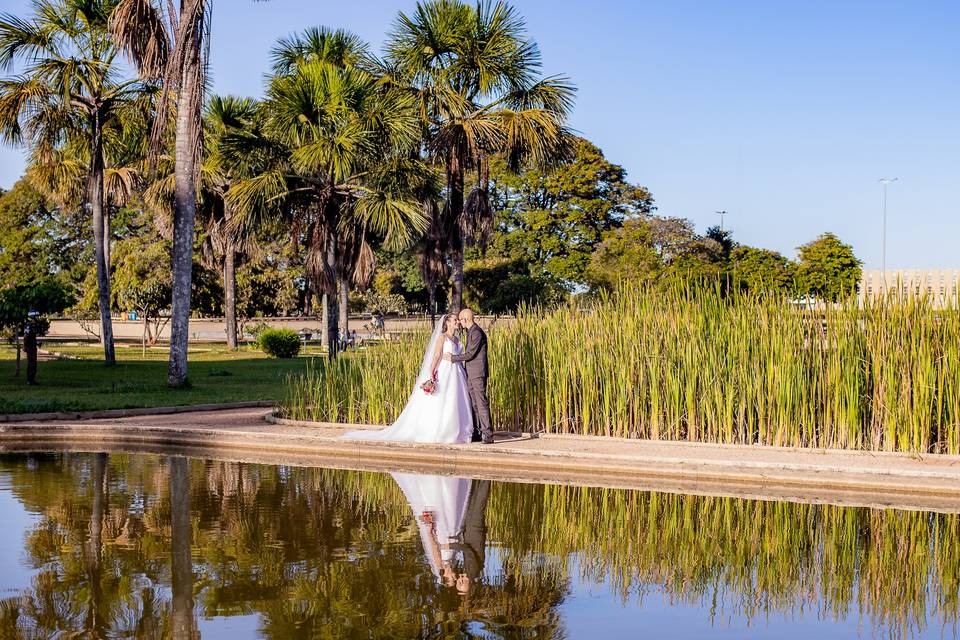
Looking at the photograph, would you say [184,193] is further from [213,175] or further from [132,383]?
[213,175]

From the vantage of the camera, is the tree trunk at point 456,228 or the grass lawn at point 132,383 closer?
the grass lawn at point 132,383

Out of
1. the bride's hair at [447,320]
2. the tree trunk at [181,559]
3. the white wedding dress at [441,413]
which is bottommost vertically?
the tree trunk at [181,559]

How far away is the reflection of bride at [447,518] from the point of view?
7168 mm

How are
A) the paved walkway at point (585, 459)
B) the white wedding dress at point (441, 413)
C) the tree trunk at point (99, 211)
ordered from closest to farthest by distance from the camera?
the paved walkway at point (585, 459), the white wedding dress at point (441, 413), the tree trunk at point (99, 211)

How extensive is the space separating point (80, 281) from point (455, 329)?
62.2 m

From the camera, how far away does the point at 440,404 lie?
44.5 ft

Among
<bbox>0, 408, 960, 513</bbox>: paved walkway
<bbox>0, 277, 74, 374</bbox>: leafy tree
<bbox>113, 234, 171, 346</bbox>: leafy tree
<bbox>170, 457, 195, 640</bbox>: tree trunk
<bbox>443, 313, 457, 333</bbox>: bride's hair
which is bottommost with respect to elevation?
<bbox>170, 457, 195, 640</bbox>: tree trunk

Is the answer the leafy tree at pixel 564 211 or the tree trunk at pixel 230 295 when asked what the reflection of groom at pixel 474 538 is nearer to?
the tree trunk at pixel 230 295

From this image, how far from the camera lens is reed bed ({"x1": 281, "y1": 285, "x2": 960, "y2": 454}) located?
12195 mm

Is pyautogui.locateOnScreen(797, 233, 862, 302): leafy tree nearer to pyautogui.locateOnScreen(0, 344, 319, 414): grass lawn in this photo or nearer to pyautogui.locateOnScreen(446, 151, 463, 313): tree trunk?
pyautogui.locateOnScreen(446, 151, 463, 313): tree trunk

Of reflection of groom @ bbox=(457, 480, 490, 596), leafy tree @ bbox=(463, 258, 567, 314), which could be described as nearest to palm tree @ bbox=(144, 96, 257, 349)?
leafy tree @ bbox=(463, 258, 567, 314)

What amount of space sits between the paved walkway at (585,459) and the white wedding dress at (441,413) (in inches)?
18.0

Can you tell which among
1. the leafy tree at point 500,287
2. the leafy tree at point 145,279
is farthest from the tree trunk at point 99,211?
the leafy tree at point 500,287

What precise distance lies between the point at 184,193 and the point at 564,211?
141 ft
